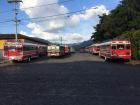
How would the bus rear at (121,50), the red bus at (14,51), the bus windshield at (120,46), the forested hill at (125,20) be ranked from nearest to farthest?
1. the bus rear at (121,50)
2. the bus windshield at (120,46)
3. the red bus at (14,51)
4. the forested hill at (125,20)

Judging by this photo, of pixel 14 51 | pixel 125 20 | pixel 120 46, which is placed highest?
pixel 125 20

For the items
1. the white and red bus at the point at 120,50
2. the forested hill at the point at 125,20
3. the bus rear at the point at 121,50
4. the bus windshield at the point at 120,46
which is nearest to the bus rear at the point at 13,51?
the white and red bus at the point at 120,50

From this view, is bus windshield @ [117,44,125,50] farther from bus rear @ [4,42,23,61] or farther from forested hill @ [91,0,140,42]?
forested hill @ [91,0,140,42]

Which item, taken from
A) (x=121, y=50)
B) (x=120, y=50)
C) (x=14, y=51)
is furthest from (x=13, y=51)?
(x=121, y=50)

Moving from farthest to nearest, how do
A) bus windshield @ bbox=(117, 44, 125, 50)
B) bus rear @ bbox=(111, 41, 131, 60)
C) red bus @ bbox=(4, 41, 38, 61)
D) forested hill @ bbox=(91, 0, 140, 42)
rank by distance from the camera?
1. forested hill @ bbox=(91, 0, 140, 42)
2. red bus @ bbox=(4, 41, 38, 61)
3. bus windshield @ bbox=(117, 44, 125, 50)
4. bus rear @ bbox=(111, 41, 131, 60)

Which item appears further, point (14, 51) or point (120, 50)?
point (14, 51)

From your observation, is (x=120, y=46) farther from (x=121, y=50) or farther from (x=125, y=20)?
(x=125, y=20)

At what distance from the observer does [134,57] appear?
55875mm

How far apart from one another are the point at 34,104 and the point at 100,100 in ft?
9.77

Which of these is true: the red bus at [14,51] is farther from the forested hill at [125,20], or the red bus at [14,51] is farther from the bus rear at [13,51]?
the forested hill at [125,20]

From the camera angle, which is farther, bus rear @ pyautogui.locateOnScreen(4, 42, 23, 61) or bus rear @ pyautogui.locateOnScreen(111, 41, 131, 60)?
bus rear @ pyautogui.locateOnScreen(4, 42, 23, 61)

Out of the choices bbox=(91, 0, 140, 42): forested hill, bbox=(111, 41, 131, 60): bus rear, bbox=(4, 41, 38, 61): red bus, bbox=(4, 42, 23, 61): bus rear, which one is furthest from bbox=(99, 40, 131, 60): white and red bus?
bbox=(91, 0, 140, 42): forested hill

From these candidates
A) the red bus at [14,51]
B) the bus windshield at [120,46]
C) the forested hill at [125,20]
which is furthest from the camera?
the forested hill at [125,20]

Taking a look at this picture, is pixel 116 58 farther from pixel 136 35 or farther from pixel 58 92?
pixel 58 92
